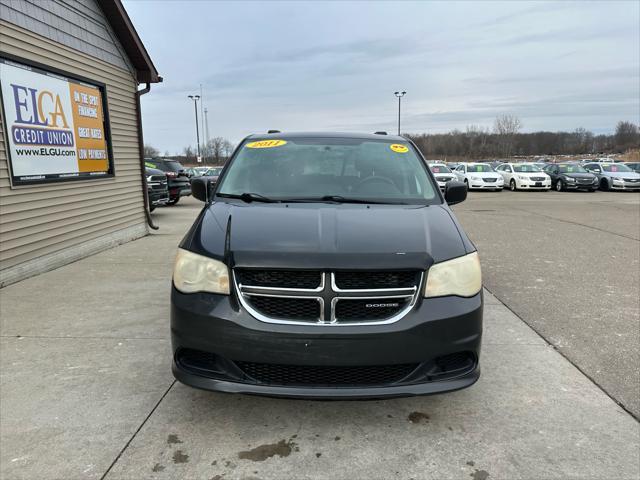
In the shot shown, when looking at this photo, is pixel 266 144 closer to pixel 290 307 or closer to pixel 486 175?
pixel 290 307

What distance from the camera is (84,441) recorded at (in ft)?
8.52

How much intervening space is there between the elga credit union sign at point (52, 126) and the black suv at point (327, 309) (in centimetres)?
469

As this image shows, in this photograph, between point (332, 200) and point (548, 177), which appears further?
point (548, 177)

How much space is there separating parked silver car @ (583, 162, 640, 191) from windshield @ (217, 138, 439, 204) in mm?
24804

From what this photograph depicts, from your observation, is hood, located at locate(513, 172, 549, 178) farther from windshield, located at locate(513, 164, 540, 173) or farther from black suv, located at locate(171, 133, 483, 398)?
black suv, located at locate(171, 133, 483, 398)

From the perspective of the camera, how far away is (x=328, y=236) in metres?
2.61

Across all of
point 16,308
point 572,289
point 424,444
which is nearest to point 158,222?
point 16,308

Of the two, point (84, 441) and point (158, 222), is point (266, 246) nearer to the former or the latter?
point (84, 441)

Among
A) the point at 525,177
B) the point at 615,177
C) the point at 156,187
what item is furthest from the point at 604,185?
the point at 156,187

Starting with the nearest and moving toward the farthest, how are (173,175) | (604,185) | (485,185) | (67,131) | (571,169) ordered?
1. (67,131)
2. (173,175)
3. (485,185)
4. (604,185)
5. (571,169)

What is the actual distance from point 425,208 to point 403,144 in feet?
3.80

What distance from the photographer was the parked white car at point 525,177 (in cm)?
2480

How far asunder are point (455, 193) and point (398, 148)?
652 millimetres

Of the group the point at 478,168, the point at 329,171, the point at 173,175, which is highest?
the point at 329,171
